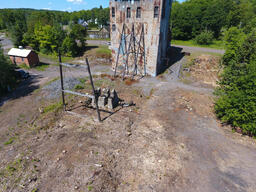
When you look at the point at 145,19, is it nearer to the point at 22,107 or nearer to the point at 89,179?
the point at 22,107

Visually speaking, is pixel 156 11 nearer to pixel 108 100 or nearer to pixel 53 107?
pixel 108 100

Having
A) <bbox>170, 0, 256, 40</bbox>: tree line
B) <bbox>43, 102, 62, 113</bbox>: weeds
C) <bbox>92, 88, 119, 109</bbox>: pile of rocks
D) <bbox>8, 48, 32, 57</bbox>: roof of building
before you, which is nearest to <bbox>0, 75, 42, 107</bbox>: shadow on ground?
<bbox>43, 102, 62, 113</bbox>: weeds

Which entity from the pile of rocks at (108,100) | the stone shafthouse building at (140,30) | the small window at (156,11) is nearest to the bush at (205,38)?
the stone shafthouse building at (140,30)

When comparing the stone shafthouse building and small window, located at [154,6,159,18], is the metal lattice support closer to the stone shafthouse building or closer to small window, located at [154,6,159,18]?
the stone shafthouse building

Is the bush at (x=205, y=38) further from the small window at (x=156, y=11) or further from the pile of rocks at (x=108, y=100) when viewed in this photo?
the pile of rocks at (x=108, y=100)

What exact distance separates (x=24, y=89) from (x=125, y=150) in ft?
62.0

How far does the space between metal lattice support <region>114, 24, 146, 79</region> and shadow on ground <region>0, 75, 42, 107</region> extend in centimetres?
1310

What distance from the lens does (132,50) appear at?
2559cm

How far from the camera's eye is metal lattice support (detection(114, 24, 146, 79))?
24.4 m

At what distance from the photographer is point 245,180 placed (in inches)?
367

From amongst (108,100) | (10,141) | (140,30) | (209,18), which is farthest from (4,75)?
(209,18)

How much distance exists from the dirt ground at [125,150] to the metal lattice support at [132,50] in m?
Answer: 10.1

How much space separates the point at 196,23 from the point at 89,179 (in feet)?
196

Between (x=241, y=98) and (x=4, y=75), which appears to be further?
(x=4, y=75)
